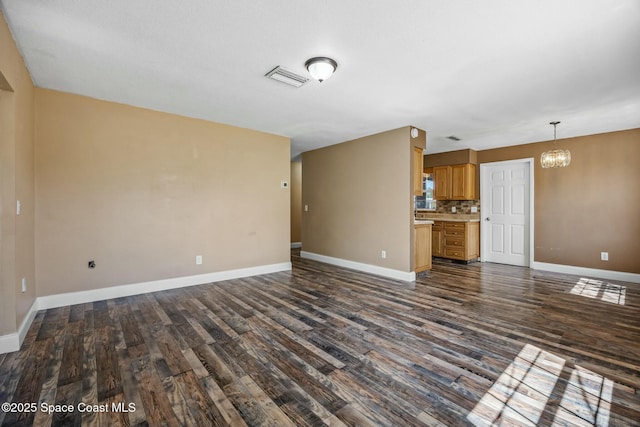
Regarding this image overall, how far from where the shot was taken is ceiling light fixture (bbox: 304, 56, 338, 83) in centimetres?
251

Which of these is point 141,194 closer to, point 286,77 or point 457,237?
point 286,77

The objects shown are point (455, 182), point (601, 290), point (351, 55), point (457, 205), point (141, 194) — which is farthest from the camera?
point (457, 205)

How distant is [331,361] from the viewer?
217 centimetres

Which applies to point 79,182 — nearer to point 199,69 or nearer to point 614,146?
point 199,69

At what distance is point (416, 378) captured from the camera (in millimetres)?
1958

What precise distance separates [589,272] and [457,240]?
2.11m

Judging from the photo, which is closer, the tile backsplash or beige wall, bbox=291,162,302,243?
the tile backsplash

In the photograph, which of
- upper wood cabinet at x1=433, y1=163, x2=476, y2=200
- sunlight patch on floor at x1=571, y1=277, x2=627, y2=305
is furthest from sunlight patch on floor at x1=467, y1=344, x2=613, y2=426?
upper wood cabinet at x1=433, y1=163, x2=476, y2=200

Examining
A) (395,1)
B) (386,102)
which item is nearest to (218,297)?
(386,102)

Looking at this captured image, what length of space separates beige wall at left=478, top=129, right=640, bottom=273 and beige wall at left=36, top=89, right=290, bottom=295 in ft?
16.8

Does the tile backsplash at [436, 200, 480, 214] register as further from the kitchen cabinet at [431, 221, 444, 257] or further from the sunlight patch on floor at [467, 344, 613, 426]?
the sunlight patch on floor at [467, 344, 613, 426]

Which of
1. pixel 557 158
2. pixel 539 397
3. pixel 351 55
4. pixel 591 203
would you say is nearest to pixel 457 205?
pixel 591 203

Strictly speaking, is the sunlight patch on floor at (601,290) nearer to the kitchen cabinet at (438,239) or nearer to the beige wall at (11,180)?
the kitchen cabinet at (438,239)

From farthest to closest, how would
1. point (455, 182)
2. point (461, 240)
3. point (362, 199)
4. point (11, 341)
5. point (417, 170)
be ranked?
point (455, 182) → point (461, 240) → point (362, 199) → point (417, 170) → point (11, 341)
